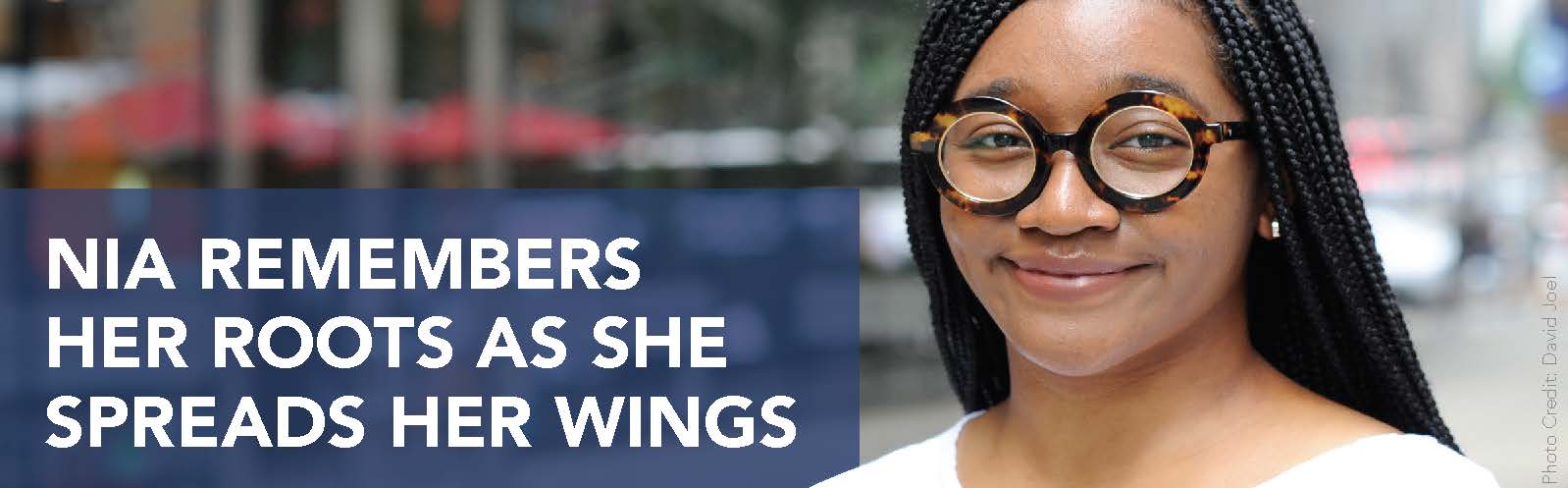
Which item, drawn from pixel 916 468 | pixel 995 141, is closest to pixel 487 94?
pixel 916 468

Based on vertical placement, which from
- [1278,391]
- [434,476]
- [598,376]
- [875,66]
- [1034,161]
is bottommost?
[434,476]

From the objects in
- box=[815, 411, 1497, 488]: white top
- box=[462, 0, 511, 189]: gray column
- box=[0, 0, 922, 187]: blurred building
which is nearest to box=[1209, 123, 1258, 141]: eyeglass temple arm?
box=[815, 411, 1497, 488]: white top

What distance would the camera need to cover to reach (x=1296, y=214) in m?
1.45

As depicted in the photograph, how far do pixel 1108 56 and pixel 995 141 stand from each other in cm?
12

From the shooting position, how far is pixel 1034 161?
54.2 inches

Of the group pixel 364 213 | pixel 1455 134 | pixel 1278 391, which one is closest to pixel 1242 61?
pixel 1278 391

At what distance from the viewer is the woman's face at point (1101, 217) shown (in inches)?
53.3

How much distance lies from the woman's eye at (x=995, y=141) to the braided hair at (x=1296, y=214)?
0.07 meters

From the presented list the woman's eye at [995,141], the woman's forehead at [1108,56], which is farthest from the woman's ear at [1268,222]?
the woman's eye at [995,141]

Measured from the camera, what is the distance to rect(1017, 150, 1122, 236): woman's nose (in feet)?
4.45

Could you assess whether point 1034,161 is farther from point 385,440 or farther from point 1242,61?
point 385,440

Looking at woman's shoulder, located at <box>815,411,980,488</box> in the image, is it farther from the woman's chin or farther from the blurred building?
the blurred building

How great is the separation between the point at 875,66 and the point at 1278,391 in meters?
6.80

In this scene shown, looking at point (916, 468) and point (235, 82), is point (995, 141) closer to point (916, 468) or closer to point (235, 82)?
point (916, 468)
